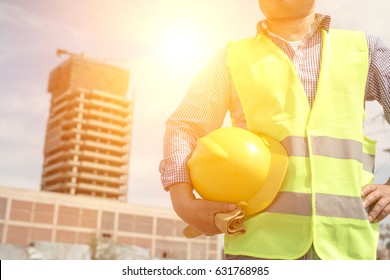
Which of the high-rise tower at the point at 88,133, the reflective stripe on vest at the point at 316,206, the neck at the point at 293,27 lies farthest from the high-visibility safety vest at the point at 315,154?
the high-rise tower at the point at 88,133

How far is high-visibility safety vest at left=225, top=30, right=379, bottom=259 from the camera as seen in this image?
2152 millimetres

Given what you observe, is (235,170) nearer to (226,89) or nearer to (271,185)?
(271,185)

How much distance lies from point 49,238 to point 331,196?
67.8 m

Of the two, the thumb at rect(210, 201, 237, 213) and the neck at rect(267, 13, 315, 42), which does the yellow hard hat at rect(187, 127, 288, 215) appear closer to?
the thumb at rect(210, 201, 237, 213)

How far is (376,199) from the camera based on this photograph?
2.18 meters

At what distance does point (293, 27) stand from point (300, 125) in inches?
18.3

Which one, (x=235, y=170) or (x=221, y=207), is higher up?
(x=235, y=170)

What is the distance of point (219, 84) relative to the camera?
2.42 metres

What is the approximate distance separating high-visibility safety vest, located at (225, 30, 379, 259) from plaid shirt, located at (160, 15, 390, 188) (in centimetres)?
5

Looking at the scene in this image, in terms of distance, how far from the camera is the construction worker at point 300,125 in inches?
84.7

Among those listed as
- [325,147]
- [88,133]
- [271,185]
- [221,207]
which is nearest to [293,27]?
[325,147]

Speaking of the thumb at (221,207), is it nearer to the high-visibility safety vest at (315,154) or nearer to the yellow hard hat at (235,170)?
the yellow hard hat at (235,170)
